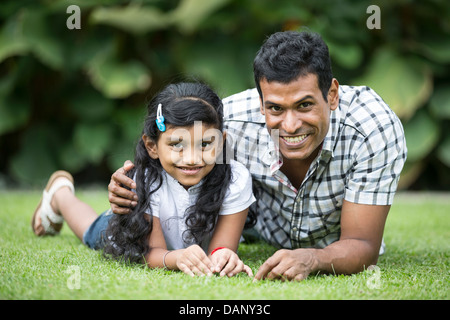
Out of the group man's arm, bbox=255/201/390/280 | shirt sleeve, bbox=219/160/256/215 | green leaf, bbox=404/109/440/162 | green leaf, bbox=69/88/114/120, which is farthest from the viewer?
green leaf, bbox=69/88/114/120

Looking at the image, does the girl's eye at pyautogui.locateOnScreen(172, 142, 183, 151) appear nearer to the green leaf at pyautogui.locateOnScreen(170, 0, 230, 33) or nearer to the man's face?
the man's face

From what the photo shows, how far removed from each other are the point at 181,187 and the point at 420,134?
451cm

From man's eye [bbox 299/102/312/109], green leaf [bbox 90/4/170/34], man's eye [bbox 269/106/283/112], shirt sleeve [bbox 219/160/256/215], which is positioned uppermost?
green leaf [bbox 90/4/170/34]

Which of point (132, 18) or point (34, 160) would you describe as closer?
point (132, 18)

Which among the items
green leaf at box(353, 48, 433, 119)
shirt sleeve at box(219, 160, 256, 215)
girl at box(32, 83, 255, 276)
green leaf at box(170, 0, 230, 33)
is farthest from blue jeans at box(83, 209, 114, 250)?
green leaf at box(353, 48, 433, 119)

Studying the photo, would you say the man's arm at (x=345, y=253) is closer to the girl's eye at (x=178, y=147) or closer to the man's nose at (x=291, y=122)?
the man's nose at (x=291, y=122)

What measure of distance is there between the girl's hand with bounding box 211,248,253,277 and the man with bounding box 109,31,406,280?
15 centimetres

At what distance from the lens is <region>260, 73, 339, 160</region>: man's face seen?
2.57 metres

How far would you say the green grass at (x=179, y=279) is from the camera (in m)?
2.06

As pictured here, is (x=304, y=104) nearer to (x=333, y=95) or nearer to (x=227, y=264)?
(x=333, y=95)

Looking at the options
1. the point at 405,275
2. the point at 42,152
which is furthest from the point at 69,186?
the point at 42,152

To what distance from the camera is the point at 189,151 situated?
2.69m

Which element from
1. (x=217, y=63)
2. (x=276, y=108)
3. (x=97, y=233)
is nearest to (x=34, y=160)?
(x=217, y=63)
